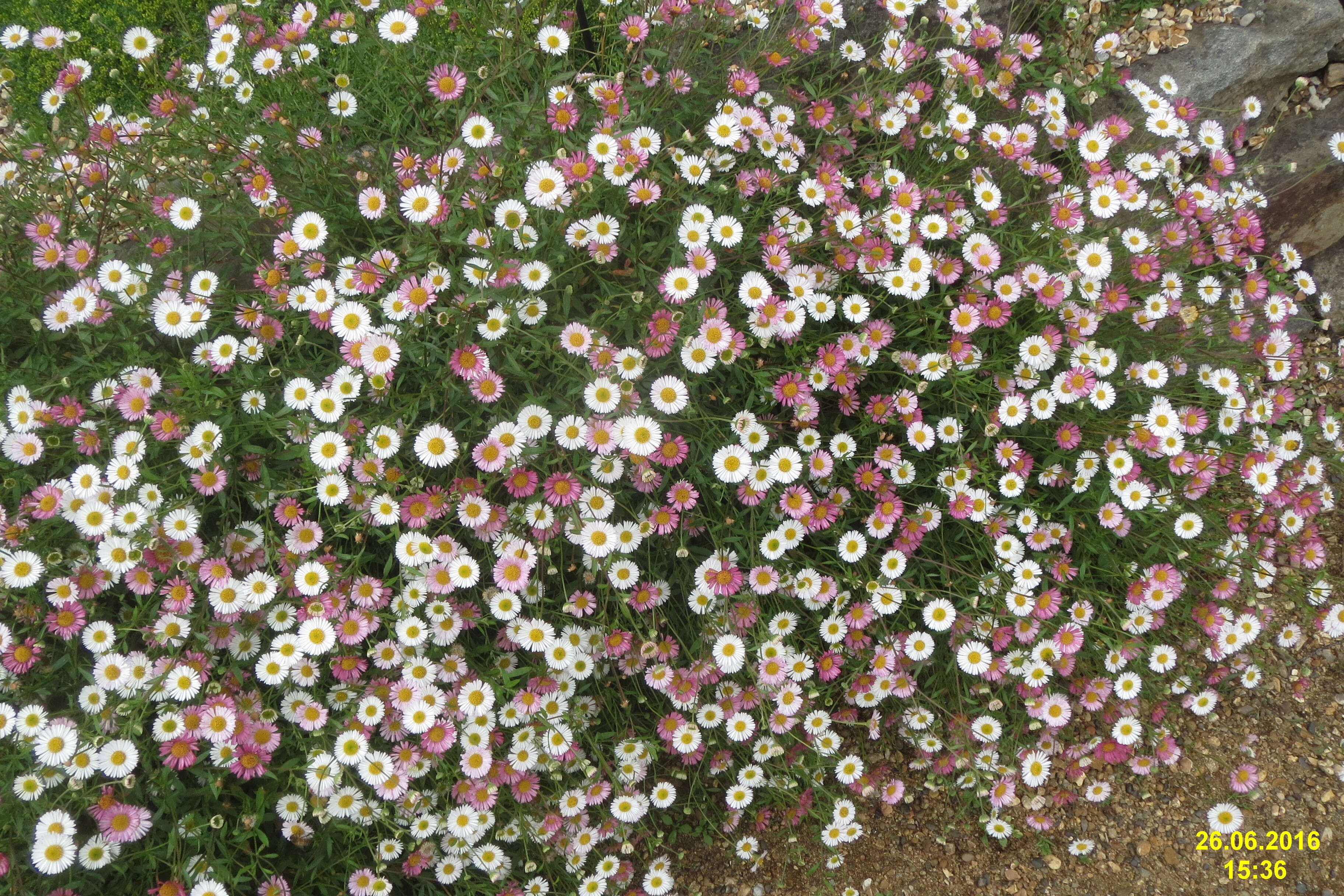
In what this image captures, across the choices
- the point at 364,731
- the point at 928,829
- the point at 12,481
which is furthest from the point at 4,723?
the point at 928,829

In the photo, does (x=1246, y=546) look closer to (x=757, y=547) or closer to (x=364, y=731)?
(x=757, y=547)

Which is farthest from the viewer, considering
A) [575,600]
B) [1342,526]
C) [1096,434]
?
[1342,526]

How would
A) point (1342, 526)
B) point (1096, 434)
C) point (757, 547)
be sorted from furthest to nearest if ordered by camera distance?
1. point (1342, 526)
2. point (1096, 434)
3. point (757, 547)

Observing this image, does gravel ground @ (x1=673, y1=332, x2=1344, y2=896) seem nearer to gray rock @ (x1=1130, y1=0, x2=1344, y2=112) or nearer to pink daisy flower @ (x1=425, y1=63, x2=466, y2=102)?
gray rock @ (x1=1130, y1=0, x2=1344, y2=112)

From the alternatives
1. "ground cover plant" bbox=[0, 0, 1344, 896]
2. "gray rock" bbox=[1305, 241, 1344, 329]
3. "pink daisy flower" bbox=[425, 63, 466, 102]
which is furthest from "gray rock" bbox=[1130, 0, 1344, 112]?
"pink daisy flower" bbox=[425, 63, 466, 102]
